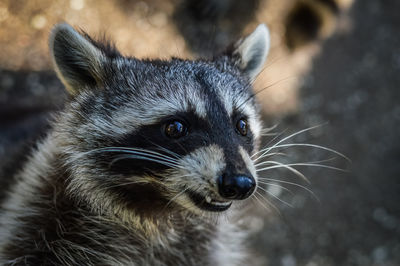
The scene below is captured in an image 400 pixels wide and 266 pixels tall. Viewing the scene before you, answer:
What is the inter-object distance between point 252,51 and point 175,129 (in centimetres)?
91

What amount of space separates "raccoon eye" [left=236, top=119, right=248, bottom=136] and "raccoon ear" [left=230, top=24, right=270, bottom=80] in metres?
0.48

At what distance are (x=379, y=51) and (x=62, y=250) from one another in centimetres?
399

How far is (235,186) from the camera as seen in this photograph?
172cm

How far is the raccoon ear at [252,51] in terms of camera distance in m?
2.53

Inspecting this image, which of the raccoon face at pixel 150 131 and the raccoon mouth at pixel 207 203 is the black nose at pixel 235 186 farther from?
the raccoon mouth at pixel 207 203

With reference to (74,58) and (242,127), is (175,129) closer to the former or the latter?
(242,127)

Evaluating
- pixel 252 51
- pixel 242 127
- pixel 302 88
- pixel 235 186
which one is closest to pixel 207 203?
pixel 235 186

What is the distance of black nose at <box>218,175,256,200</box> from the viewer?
1.72 meters

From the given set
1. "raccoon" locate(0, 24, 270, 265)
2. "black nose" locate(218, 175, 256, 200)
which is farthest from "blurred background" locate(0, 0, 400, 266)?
"black nose" locate(218, 175, 256, 200)

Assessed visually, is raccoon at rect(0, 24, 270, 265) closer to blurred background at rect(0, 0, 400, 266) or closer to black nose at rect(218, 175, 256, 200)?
black nose at rect(218, 175, 256, 200)

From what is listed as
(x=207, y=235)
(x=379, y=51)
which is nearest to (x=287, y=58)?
(x=379, y=51)

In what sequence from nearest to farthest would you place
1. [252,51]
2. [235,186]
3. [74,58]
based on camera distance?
[235,186] → [74,58] → [252,51]

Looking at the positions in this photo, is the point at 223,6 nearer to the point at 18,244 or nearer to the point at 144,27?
the point at 144,27

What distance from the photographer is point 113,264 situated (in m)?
2.22
